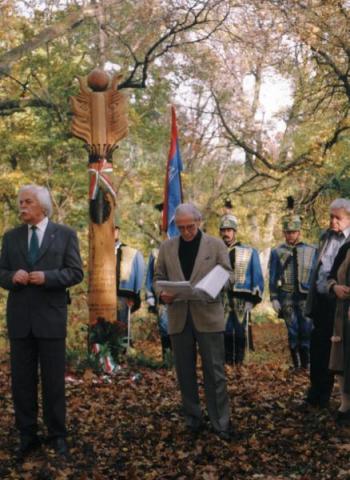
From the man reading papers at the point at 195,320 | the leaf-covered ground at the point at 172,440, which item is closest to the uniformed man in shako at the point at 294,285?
Result: the leaf-covered ground at the point at 172,440

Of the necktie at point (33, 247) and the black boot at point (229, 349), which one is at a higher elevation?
the necktie at point (33, 247)

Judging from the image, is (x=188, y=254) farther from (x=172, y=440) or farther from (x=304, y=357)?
(x=304, y=357)

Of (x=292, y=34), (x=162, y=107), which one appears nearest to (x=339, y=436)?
(x=292, y=34)

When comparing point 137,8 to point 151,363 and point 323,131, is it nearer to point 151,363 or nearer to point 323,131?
point 323,131

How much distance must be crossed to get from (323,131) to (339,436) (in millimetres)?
13036

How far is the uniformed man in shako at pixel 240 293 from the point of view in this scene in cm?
1234

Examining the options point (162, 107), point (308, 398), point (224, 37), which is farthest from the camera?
point (162, 107)

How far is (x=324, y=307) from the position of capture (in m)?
8.38

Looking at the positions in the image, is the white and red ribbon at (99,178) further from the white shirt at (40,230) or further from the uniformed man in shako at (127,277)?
the white shirt at (40,230)

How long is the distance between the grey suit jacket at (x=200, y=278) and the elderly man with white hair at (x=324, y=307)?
129cm

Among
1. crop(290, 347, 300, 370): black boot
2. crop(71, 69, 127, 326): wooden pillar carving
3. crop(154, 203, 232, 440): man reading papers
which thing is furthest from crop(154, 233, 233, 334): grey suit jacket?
crop(290, 347, 300, 370): black boot

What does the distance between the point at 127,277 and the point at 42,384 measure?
5.93 metres

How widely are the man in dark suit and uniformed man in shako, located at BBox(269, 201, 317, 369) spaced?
19.2 feet

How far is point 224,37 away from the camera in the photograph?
720 inches
